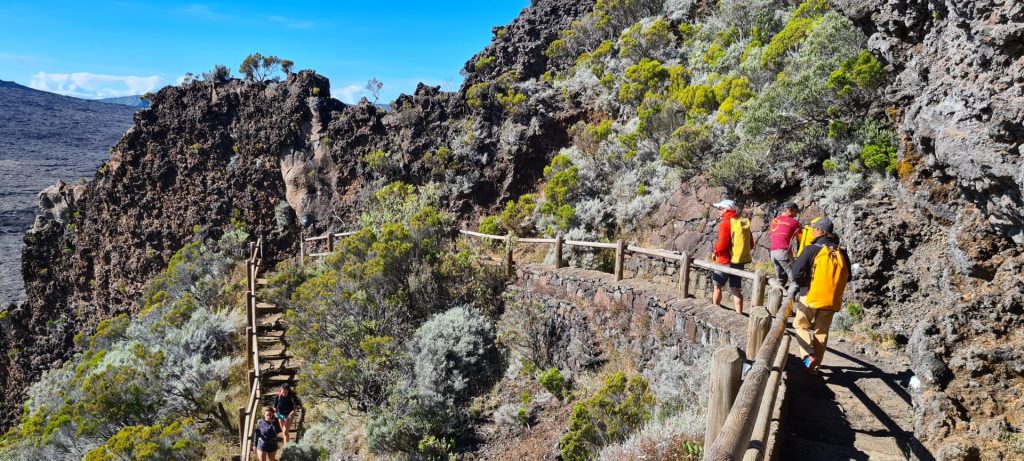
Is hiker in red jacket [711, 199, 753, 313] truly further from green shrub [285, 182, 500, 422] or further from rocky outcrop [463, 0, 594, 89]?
rocky outcrop [463, 0, 594, 89]

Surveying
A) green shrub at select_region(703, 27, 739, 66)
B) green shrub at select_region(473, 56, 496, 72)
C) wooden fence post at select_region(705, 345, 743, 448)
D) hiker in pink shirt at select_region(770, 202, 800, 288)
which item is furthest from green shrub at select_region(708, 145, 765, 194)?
green shrub at select_region(473, 56, 496, 72)

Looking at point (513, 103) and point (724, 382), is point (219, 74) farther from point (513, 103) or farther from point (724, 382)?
point (724, 382)

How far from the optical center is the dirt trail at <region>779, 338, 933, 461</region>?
418 centimetres

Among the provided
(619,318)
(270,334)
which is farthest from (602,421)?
(270,334)

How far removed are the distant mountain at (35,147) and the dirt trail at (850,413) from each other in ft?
149

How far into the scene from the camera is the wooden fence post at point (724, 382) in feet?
10.7

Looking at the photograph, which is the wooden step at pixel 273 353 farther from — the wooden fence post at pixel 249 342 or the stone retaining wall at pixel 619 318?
the stone retaining wall at pixel 619 318

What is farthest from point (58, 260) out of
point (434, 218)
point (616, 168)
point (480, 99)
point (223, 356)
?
point (616, 168)

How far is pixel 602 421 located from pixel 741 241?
2.95 meters

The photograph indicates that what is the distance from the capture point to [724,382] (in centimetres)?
329

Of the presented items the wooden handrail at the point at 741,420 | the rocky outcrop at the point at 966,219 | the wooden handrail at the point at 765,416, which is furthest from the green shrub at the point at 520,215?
the wooden handrail at the point at 741,420

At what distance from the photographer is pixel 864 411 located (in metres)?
4.87

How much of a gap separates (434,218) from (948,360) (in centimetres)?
1097

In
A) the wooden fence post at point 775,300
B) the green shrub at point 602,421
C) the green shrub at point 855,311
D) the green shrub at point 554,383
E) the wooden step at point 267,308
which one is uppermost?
the wooden fence post at point 775,300
